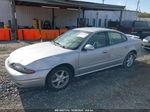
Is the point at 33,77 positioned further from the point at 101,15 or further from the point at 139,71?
the point at 101,15

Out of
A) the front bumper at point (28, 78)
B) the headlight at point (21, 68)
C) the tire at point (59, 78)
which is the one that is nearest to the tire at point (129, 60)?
the tire at point (59, 78)

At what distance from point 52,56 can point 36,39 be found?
28.8 ft

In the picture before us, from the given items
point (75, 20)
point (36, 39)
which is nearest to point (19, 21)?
point (36, 39)

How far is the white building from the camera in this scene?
15.3 metres

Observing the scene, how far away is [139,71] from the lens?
5.23m

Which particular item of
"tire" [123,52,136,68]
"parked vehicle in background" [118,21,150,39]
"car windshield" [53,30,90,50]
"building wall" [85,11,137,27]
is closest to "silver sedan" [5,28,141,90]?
"car windshield" [53,30,90,50]

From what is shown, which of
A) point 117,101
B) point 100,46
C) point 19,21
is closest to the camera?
point 117,101

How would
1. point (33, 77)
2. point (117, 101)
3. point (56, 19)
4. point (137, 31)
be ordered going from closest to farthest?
point (33, 77), point (117, 101), point (137, 31), point (56, 19)

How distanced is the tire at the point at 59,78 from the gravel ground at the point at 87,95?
0.16 meters

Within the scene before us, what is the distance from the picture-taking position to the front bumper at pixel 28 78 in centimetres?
301

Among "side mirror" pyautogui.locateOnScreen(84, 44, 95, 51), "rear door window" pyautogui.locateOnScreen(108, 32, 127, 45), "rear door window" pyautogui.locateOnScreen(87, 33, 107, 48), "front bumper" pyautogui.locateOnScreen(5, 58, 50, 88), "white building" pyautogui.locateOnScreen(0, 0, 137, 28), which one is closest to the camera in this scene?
"front bumper" pyautogui.locateOnScreen(5, 58, 50, 88)

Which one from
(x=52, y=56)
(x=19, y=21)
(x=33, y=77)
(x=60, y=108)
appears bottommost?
(x=60, y=108)

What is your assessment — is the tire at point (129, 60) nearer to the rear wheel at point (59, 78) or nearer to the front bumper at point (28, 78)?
the rear wheel at point (59, 78)

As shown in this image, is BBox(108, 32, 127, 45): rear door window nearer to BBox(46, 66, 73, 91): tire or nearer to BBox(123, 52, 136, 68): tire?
BBox(123, 52, 136, 68): tire
